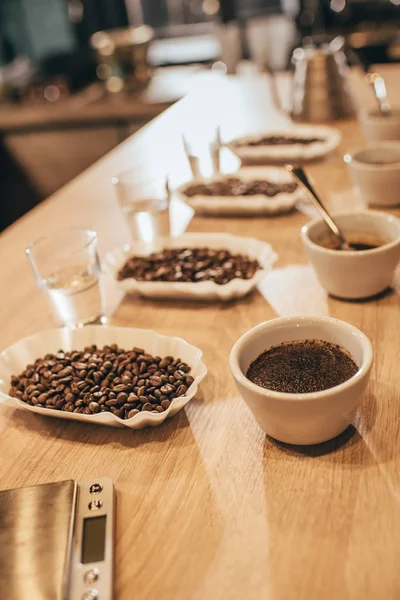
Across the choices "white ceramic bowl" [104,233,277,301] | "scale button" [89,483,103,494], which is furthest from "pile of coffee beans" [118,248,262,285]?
"scale button" [89,483,103,494]

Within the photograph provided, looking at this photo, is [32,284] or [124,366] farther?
[32,284]

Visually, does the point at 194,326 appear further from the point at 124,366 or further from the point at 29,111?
the point at 29,111

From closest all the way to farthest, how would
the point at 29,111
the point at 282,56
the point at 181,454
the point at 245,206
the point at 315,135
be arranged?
the point at 181,454 < the point at 245,206 < the point at 315,135 < the point at 282,56 < the point at 29,111

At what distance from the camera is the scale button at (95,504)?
842 mm

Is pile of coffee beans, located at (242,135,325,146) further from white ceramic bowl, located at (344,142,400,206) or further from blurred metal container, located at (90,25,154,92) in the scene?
blurred metal container, located at (90,25,154,92)

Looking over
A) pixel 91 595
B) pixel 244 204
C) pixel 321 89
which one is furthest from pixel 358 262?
pixel 321 89

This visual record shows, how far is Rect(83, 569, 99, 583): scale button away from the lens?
29.1 inches

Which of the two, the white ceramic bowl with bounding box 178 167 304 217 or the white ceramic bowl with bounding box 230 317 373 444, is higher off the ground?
the white ceramic bowl with bounding box 230 317 373 444

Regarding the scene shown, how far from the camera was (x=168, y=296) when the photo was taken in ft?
4.51

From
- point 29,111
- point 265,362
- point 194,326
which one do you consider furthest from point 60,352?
point 29,111

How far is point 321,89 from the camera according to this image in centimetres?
262

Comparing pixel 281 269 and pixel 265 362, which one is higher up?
pixel 265 362

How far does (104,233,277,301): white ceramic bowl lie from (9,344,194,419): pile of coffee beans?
259 mm

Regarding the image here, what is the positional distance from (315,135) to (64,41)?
505 cm
